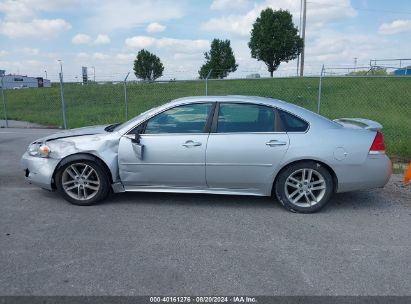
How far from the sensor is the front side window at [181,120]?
4723 millimetres

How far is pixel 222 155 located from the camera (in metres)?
4.57

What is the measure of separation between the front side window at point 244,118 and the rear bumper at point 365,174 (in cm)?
105

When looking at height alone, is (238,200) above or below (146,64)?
below

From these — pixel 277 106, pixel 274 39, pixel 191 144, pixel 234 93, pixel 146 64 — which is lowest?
A: pixel 191 144

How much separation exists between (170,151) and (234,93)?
12.8 meters

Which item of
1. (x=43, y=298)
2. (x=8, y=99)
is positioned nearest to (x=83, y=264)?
(x=43, y=298)

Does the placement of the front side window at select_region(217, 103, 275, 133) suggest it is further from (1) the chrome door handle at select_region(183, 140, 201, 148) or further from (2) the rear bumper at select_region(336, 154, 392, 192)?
(2) the rear bumper at select_region(336, 154, 392, 192)

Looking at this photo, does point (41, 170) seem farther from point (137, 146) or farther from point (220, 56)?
point (220, 56)

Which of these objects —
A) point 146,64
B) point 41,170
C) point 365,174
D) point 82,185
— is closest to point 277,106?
point 365,174

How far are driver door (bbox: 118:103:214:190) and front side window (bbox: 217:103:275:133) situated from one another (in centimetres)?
19

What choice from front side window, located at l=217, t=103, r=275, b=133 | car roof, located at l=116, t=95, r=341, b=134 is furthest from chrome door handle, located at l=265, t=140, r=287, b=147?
car roof, located at l=116, t=95, r=341, b=134

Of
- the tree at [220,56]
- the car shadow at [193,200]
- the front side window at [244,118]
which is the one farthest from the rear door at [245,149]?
the tree at [220,56]

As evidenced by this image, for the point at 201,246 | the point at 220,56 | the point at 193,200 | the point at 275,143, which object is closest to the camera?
the point at 201,246

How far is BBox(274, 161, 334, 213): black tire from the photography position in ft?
15.0
